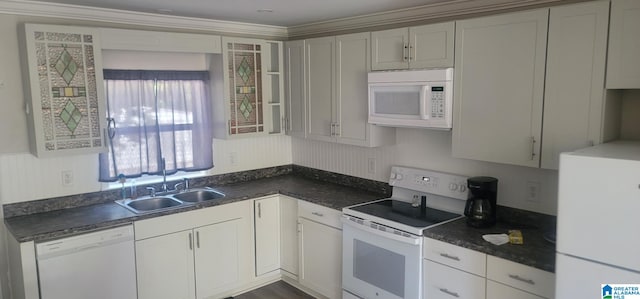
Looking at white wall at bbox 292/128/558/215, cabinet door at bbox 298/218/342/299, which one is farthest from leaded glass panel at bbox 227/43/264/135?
cabinet door at bbox 298/218/342/299

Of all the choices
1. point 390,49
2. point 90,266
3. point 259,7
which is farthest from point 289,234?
point 259,7

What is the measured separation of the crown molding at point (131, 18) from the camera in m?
3.12

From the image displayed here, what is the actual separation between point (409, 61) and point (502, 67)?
0.67 m

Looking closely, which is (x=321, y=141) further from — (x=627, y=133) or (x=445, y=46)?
(x=627, y=133)

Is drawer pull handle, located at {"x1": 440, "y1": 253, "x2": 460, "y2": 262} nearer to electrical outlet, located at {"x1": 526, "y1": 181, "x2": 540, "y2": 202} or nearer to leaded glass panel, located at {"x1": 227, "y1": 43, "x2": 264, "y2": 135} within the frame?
electrical outlet, located at {"x1": 526, "y1": 181, "x2": 540, "y2": 202}

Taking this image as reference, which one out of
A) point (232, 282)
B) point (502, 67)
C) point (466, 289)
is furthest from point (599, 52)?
point (232, 282)

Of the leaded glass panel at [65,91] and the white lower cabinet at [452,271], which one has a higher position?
the leaded glass panel at [65,91]

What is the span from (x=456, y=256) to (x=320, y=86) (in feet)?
6.15

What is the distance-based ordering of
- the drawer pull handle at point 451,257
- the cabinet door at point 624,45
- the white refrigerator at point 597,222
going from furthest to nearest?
the drawer pull handle at point 451,257, the cabinet door at point 624,45, the white refrigerator at point 597,222

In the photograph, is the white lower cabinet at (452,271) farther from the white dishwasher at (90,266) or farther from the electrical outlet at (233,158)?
the electrical outlet at (233,158)

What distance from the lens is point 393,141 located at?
3.69 meters

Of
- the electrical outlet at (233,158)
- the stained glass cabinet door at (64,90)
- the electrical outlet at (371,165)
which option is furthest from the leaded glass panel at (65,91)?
the electrical outlet at (371,165)

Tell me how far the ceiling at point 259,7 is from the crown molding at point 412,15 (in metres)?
0.09

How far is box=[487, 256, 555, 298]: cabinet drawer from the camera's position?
230 cm
